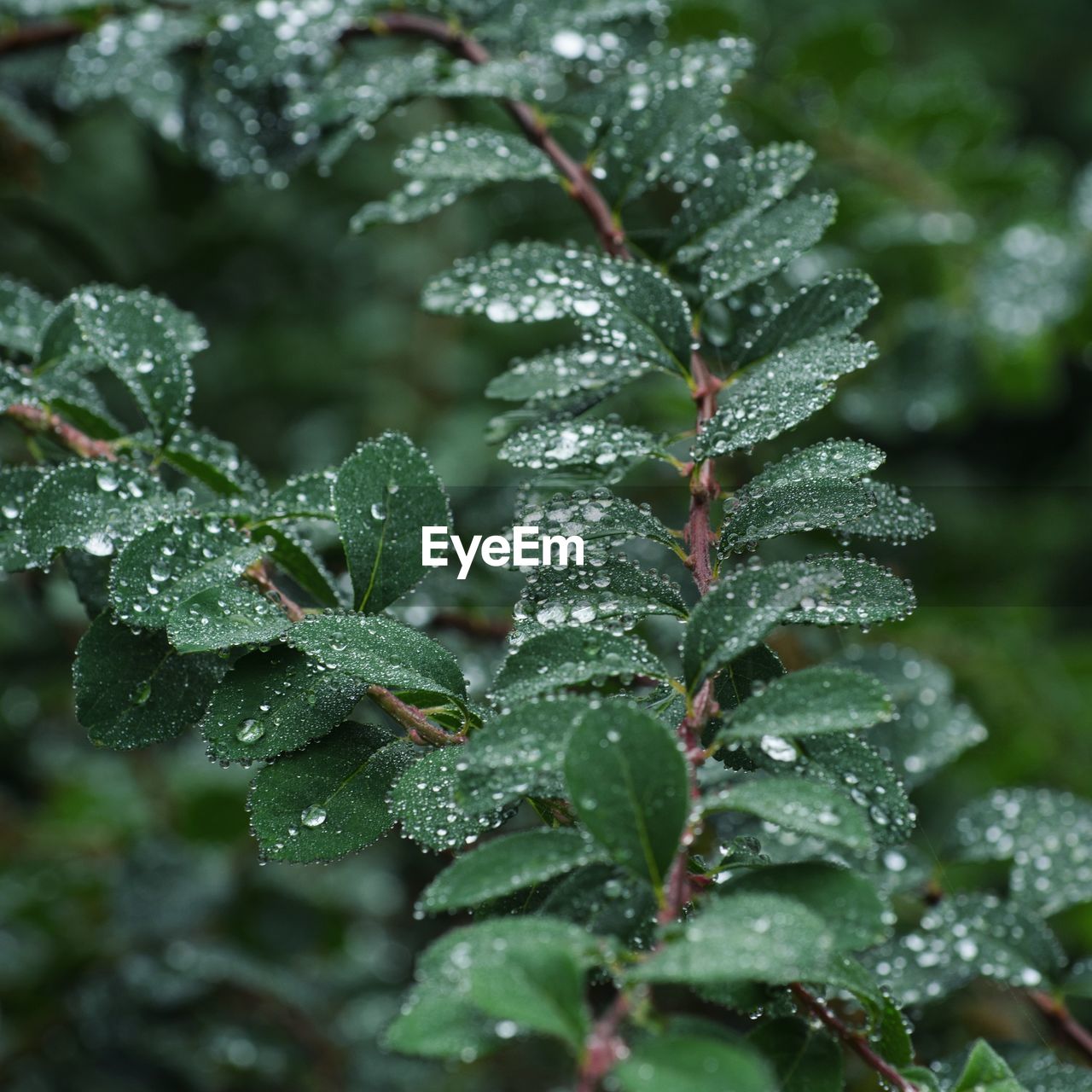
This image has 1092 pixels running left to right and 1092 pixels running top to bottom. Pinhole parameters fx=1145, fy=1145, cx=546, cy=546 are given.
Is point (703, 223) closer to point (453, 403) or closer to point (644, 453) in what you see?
point (644, 453)

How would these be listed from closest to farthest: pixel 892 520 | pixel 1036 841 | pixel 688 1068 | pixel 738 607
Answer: pixel 688 1068 < pixel 738 607 < pixel 892 520 < pixel 1036 841

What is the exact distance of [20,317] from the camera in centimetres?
69

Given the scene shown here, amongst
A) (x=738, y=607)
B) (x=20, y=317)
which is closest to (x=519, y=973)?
(x=738, y=607)

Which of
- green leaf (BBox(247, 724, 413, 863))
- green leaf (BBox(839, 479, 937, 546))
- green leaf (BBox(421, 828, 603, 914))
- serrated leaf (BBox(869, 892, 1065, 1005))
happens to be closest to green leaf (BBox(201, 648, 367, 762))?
green leaf (BBox(247, 724, 413, 863))

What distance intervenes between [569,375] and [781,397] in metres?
0.13

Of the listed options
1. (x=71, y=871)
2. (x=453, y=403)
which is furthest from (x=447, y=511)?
(x=453, y=403)

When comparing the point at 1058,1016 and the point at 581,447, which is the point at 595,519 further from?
the point at 1058,1016

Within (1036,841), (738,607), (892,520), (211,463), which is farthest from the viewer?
(1036,841)

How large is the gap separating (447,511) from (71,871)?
0.95m

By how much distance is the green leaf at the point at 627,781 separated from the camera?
36 cm

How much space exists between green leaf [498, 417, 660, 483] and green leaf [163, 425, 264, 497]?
0.57ft

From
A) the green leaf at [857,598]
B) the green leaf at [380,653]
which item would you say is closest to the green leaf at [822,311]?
the green leaf at [857,598]

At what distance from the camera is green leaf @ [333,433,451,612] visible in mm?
515

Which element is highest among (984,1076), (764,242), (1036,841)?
(764,242)
